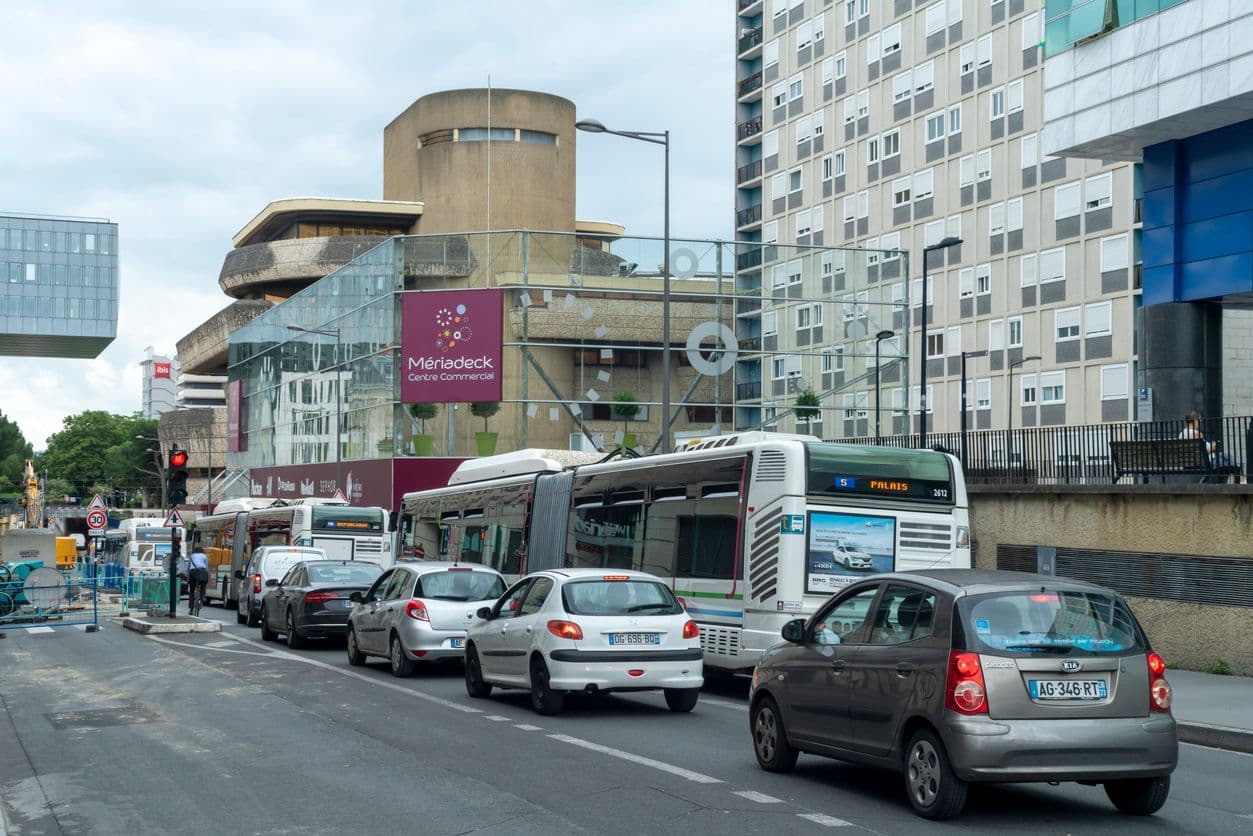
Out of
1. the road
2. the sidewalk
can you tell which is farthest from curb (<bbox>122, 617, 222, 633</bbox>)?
the sidewalk

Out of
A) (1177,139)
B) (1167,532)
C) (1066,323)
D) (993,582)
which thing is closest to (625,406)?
(1066,323)

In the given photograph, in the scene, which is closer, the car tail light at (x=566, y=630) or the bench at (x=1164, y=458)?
the car tail light at (x=566, y=630)

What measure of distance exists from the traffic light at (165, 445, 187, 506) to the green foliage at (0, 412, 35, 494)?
115065 millimetres

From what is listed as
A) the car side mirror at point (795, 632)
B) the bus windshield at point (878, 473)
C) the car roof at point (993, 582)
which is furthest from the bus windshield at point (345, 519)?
the car roof at point (993, 582)

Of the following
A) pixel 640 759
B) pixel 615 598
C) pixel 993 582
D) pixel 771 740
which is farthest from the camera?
pixel 615 598

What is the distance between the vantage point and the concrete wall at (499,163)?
8819 cm

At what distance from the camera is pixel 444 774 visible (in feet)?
37.6

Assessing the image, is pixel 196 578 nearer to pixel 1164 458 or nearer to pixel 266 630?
pixel 266 630

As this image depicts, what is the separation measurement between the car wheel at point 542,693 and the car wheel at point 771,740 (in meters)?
4.19

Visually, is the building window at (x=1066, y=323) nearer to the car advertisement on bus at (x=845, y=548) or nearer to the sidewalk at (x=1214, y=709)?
the sidewalk at (x=1214, y=709)

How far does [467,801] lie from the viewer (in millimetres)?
10195

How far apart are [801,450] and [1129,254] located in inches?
1975

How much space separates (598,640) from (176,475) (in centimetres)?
1613

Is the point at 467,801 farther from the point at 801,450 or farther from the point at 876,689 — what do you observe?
the point at 801,450
